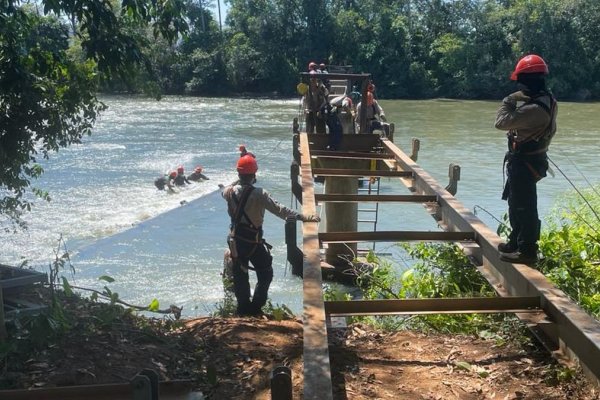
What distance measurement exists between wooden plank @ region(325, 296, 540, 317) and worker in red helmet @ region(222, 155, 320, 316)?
1.84m

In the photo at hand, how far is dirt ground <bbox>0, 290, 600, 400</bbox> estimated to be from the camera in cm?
421

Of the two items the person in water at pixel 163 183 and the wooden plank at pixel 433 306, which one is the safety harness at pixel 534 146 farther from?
the person in water at pixel 163 183

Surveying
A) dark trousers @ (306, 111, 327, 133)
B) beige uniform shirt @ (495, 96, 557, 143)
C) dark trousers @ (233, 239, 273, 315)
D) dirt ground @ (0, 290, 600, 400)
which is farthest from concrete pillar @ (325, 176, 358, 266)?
beige uniform shirt @ (495, 96, 557, 143)

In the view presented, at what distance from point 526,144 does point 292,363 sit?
218 cm

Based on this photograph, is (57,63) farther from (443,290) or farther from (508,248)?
(508,248)

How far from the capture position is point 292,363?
16.2ft

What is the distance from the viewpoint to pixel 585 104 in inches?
1914

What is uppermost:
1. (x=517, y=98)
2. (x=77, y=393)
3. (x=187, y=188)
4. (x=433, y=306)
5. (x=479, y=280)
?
(x=517, y=98)

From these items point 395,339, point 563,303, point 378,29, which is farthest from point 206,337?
point 378,29

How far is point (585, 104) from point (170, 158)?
31.0m

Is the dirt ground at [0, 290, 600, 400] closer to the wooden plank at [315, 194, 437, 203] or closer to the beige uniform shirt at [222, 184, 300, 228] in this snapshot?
the beige uniform shirt at [222, 184, 300, 228]

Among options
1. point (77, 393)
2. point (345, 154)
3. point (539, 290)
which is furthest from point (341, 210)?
point (77, 393)

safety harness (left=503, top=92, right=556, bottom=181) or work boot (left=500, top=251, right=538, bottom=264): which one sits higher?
safety harness (left=503, top=92, right=556, bottom=181)

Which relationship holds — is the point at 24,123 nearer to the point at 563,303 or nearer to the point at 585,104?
the point at 563,303
